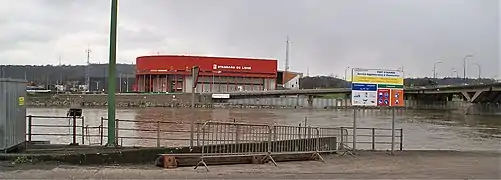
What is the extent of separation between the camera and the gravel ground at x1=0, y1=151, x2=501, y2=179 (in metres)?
10.2

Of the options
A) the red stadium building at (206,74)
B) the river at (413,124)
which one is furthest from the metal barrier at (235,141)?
the red stadium building at (206,74)

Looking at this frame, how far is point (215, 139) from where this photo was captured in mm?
14227

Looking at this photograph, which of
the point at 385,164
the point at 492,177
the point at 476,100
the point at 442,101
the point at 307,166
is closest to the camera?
the point at 492,177

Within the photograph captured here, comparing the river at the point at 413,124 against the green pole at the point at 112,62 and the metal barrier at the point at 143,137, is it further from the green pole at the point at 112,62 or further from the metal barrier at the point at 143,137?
the green pole at the point at 112,62

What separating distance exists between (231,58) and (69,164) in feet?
441

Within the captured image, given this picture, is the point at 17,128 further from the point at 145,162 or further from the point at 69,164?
the point at 145,162

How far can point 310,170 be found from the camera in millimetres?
12266

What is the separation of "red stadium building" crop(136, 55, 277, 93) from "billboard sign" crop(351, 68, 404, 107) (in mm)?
121289

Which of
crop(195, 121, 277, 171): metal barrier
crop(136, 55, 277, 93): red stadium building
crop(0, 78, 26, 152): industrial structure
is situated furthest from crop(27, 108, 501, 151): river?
crop(136, 55, 277, 93): red stadium building

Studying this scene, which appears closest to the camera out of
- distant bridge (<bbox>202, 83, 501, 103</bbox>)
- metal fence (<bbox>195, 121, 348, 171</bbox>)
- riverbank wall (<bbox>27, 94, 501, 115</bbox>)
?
metal fence (<bbox>195, 121, 348, 171</bbox>)

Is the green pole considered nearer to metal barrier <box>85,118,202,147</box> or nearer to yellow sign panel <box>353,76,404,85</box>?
metal barrier <box>85,118,202,147</box>

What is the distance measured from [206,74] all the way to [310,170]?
131057mm

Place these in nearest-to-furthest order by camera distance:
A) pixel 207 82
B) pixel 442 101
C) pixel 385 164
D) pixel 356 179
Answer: pixel 356 179
pixel 385 164
pixel 442 101
pixel 207 82

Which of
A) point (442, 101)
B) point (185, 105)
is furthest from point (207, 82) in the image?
point (442, 101)
